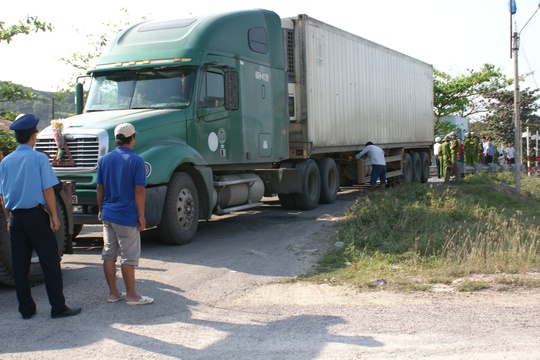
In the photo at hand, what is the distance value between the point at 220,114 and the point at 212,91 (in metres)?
0.43

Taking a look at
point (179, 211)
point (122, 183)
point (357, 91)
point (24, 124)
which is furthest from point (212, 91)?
point (357, 91)

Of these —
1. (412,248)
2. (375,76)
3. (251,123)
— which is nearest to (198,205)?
(251,123)

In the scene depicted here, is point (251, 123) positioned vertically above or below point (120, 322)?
above

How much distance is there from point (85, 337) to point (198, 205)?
469 cm

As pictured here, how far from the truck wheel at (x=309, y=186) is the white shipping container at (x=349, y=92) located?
0.42 meters

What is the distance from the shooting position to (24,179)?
5477mm

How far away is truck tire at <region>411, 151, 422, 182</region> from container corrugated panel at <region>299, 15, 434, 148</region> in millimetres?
581

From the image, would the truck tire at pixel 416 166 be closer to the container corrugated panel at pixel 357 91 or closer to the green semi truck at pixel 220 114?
the container corrugated panel at pixel 357 91

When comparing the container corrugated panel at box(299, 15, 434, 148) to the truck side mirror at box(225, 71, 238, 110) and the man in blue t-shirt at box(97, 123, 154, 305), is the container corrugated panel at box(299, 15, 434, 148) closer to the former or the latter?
the truck side mirror at box(225, 71, 238, 110)

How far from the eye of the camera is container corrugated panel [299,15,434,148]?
14.0m

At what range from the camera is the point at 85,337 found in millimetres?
5039

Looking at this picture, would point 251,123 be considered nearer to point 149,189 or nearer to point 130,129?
point 149,189

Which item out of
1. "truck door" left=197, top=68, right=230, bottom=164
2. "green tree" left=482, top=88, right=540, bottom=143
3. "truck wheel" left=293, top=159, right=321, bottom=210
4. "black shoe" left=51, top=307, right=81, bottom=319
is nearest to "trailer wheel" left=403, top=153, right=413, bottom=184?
"truck wheel" left=293, top=159, right=321, bottom=210

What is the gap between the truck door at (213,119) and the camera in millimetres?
9961
